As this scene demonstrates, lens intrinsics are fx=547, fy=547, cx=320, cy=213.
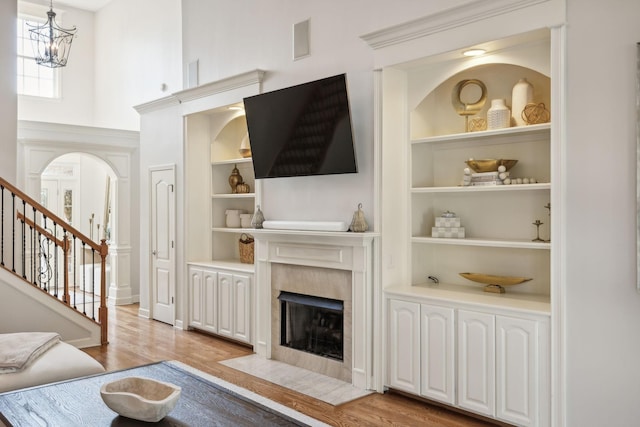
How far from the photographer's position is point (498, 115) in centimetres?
390

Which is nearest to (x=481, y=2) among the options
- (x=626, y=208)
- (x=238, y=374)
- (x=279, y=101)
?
(x=626, y=208)

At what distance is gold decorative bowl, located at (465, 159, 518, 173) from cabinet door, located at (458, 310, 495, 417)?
41.6 inches

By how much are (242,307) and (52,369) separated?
2223 mm

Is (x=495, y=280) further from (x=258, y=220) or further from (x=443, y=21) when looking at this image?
(x=258, y=220)

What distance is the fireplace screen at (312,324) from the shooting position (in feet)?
15.5

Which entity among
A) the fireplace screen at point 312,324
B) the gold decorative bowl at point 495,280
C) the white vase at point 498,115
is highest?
the white vase at point 498,115

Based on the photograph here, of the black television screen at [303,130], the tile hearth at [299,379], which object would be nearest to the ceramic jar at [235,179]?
the black television screen at [303,130]

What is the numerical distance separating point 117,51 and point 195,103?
4.35m

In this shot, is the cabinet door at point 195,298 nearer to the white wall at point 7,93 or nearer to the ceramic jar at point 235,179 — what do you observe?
the ceramic jar at point 235,179

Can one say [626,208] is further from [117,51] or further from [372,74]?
[117,51]

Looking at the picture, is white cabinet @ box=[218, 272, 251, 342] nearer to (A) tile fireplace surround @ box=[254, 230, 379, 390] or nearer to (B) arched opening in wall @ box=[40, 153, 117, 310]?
(A) tile fireplace surround @ box=[254, 230, 379, 390]

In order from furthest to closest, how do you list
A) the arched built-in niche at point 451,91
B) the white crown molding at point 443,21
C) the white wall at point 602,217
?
the arched built-in niche at point 451,91 < the white crown molding at point 443,21 < the white wall at point 602,217

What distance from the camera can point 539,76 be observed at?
3.94m

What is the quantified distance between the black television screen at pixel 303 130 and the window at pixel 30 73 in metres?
6.56
